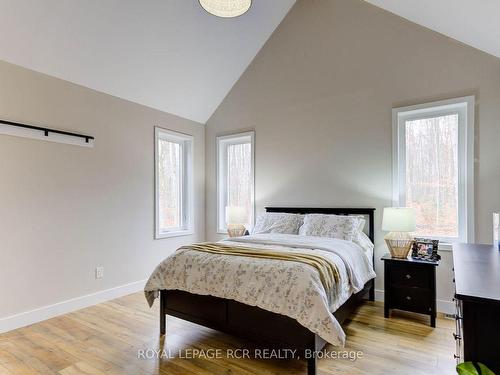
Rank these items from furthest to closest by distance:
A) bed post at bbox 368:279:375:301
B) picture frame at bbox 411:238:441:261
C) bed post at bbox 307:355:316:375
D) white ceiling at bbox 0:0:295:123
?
bed post at bbox 368:279:375:301 → picture frame at bbox 411:238:441:261 → white ceiling at bbox 0:0:295:123 → bed post at bbox 307:355:316:375

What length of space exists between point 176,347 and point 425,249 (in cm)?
255

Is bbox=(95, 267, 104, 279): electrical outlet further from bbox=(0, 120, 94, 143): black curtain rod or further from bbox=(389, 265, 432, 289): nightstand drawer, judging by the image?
bbox=(389, 265, 432, 289): nightstand drawer

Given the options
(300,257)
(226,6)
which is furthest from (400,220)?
(226,6)

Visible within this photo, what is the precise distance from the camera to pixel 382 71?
349 centimetres

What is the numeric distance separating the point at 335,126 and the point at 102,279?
3.47 metres

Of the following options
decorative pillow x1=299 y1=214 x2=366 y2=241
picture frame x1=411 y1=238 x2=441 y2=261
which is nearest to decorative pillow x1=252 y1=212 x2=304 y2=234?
decorative pillow x1=299 y1=214 x2=366 y2=241

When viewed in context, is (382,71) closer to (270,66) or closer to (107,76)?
(270,66)

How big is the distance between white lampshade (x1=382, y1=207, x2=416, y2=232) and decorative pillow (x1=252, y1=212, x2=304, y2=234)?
3.56ft

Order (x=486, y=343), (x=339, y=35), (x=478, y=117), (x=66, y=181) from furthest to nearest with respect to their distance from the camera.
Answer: (x=339, y=35), (x=66, y=181), (x=478, y=117), (x=486, y=343)

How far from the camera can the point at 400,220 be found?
9.80ft

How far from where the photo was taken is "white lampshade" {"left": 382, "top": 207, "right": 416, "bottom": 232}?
2.97 metres

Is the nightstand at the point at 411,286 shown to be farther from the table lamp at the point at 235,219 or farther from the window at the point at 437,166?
the table lamp at the point at 235,219

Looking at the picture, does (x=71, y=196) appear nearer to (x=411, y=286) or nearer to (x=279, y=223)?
(x=279, y=223)

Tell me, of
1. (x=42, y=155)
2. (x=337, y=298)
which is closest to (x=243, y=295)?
(x=337, y=298)
